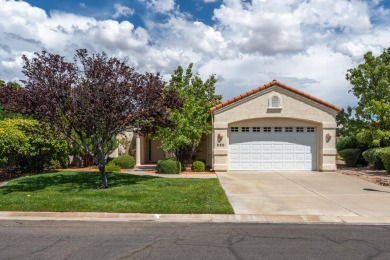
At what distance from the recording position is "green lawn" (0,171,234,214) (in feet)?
33.0

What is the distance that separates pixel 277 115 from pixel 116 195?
1047 cm

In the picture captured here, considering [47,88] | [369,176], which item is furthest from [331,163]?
[47,88]

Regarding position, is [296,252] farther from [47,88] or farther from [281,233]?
[47,88]

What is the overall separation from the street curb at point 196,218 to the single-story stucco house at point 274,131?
10231 mm

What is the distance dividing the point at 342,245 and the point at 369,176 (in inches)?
475

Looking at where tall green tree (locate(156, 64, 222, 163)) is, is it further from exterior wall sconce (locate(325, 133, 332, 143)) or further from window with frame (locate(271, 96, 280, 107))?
exterior wall sconce (locate(325, 133, 332, 143))

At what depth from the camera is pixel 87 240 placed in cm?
738

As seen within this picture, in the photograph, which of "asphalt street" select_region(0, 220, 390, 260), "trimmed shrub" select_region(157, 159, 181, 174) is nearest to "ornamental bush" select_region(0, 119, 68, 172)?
"trimmed shrub" select_region(157, 159, 181, 174)

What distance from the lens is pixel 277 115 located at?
772 inches

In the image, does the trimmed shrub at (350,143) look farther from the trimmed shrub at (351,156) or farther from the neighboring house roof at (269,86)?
the neighboring house roof at (269,86)

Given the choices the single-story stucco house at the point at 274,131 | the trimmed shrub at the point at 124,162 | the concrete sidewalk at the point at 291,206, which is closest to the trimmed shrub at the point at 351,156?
the single-story stucco house at the point at 274,131

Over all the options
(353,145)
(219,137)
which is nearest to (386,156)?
(353,145)

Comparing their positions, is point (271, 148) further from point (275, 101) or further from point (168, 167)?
point (168, 167)

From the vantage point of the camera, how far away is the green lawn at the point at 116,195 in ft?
33.0
